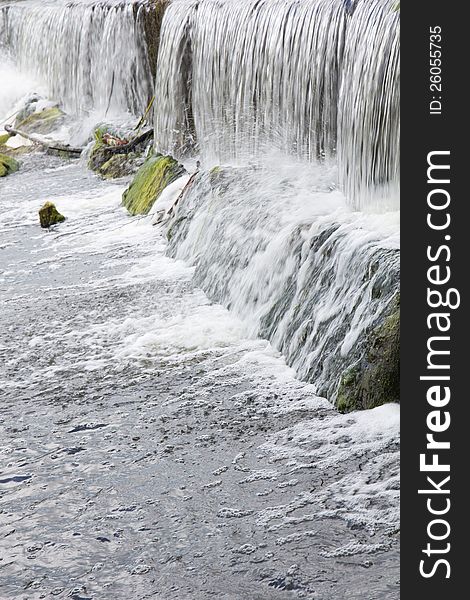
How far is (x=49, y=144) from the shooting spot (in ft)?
53.0

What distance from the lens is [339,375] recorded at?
5637 mm

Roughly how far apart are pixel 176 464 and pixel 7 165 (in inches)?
421

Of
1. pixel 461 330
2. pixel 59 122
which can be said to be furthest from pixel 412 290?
pixel 59 122

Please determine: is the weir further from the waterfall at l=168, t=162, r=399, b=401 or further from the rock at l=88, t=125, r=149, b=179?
the rock at l=88, t=125, r=149, b=179

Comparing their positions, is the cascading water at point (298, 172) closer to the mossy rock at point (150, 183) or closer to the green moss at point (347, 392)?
the green moss at point (347, 392)

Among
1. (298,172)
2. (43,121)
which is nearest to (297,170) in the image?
(298,172)

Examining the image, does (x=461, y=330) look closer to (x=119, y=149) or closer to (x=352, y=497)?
(x=352, y=497)

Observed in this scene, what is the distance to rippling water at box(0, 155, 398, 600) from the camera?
4137 mm

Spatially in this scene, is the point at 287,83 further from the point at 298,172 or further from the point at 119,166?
the point at 119,166

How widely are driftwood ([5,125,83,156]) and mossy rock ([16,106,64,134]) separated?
26 centimetres

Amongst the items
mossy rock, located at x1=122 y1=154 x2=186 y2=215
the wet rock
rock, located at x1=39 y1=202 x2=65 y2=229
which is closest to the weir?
mossy rock, located at x1=122 y1=154 x2=186 y2=215

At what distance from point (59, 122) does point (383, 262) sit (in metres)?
12.6

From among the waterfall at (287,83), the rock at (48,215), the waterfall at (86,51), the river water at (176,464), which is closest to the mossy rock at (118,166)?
the waterfall at (287,83)

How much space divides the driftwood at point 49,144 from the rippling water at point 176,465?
7797 millimetres
